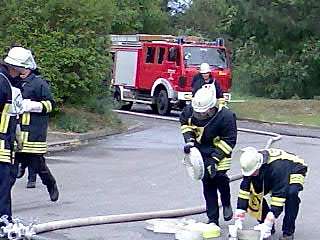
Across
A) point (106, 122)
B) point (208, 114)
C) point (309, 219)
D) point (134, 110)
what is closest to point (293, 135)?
point (106, 122)

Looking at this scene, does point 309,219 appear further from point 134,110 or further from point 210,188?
point 134,110

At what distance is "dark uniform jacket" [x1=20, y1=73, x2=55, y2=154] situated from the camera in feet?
34.6

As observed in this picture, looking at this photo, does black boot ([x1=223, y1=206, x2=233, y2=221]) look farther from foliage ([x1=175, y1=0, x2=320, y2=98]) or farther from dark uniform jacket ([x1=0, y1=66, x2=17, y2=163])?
foliage ([x1=175, y1=0, x2=320, y2=98])

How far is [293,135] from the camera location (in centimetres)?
2164

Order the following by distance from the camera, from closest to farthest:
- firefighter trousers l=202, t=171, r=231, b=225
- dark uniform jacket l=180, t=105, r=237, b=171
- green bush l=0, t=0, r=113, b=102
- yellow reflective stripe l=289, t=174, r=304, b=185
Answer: yellow reflective stripe l=289, t=174, r=304, b=185 < dark uniform jacket l=180, t=105, r=237, b=171 < firefighter trousers l=202, t=171, r=231, b=225 < green bush l=0, t=0, r=113, b=102

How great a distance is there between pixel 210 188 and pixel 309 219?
1528 mm

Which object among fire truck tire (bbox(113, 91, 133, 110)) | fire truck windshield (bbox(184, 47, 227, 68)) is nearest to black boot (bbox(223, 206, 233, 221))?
fire truck windshield (bbox(184, 47, 227, 68))

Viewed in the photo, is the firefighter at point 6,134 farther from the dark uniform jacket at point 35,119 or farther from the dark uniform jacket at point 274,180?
the dark uniform jacket at point 274,180

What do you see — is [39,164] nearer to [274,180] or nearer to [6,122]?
[6,122]

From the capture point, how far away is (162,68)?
27875mm

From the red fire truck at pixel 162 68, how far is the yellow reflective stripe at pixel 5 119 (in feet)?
58.7

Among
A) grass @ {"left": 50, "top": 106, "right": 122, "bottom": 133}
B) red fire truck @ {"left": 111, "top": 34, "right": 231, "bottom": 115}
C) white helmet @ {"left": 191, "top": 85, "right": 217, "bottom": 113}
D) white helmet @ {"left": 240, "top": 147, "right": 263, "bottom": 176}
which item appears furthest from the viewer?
red fire truck @ {"left": 111, "top": 34, "right": 231, "bottom": 115}

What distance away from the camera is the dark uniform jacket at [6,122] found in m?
8.38

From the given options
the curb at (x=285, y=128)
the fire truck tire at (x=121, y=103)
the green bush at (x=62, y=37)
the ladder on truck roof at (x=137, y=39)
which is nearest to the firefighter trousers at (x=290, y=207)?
the green bush at (x=62, y=37)
